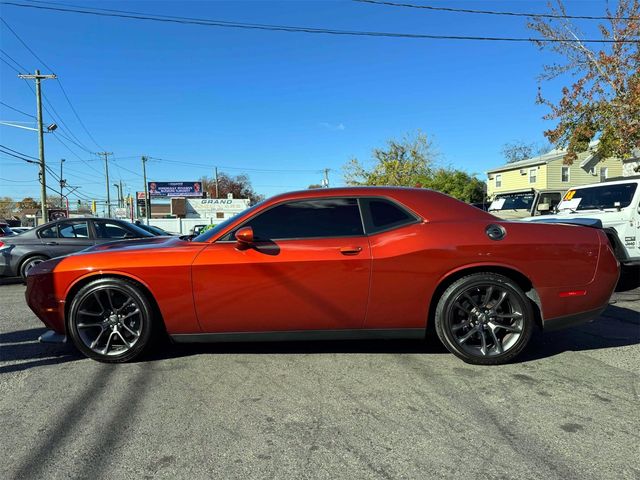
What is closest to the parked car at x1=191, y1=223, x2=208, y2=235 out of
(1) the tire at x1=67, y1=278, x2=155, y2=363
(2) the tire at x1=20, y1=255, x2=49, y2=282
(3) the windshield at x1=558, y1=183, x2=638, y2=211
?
(1) the tire at x1=67, y1=278, x2=155, y2=363

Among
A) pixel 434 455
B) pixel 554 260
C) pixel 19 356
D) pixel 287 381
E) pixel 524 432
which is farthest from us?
pixel 19 356

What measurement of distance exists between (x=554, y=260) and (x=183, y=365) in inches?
135

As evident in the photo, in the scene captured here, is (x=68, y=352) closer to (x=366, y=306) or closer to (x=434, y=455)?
(x=366, y=306)

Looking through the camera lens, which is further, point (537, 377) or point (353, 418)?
point (537, 377)

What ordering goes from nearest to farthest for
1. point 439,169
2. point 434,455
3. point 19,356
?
point 434,455 → point 19,356 → point 439,169

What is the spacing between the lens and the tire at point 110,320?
4.13 m

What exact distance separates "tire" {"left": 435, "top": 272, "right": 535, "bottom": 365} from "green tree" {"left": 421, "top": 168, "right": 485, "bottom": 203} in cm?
4222

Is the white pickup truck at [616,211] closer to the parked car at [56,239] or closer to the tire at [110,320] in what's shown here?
the tire at [110,320]

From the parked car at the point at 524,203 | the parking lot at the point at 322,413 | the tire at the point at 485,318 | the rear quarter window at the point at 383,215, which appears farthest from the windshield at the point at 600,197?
the rear quarter window at the point at 383,215

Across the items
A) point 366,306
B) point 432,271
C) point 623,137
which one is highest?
point 623,137

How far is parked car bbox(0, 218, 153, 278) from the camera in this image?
9625 mm

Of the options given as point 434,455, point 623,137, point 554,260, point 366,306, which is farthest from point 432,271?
point 623,137

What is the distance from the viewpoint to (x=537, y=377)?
3.83 metres

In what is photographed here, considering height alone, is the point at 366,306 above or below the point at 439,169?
below
